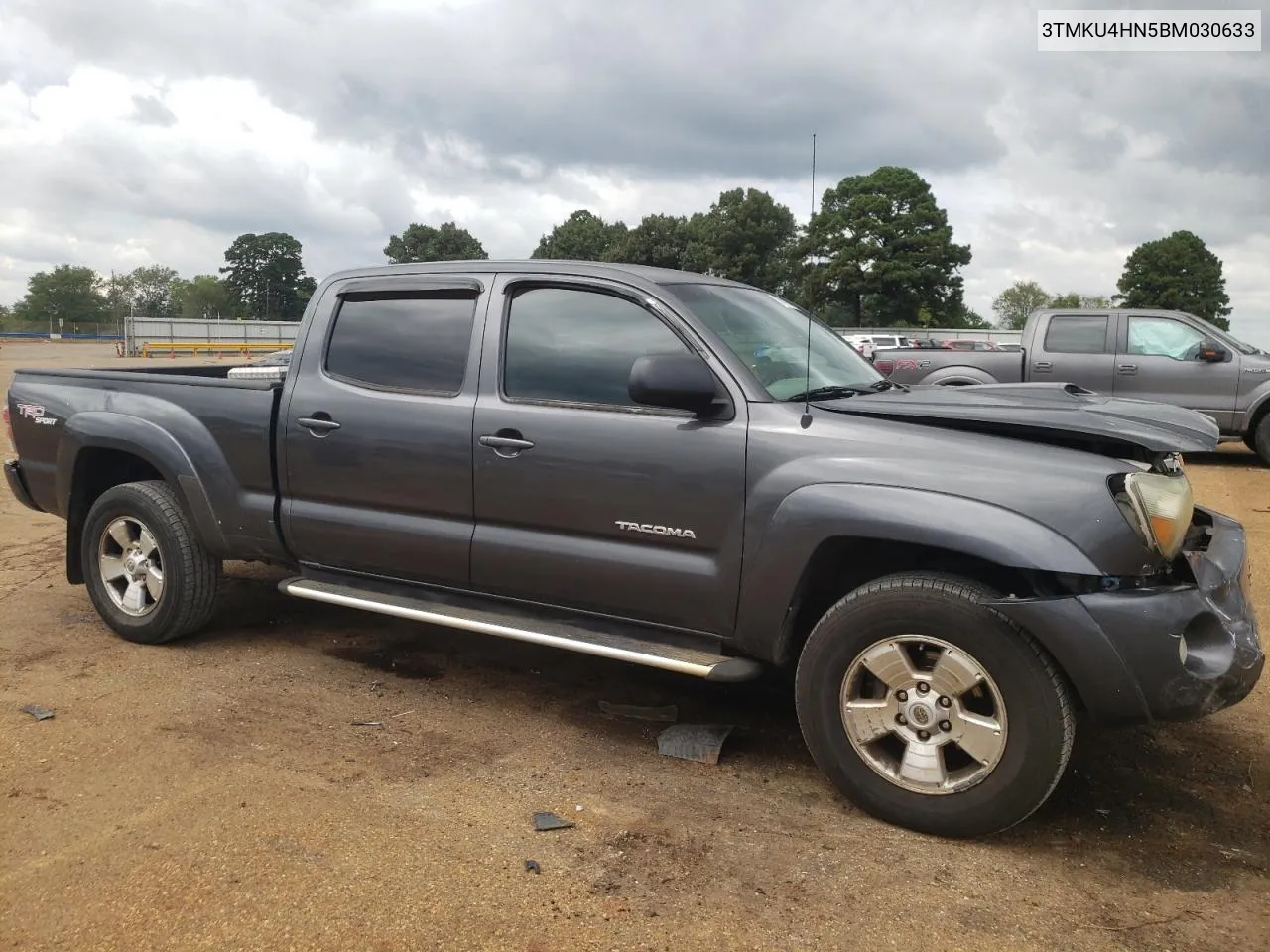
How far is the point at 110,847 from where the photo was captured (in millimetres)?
2889

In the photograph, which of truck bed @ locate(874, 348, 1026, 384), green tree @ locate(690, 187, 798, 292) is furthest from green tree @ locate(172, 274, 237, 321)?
truck bed @ locate(874, 348, 1026, 384)

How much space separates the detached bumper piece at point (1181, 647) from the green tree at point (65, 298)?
118 metres

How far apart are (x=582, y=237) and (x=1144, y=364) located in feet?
179

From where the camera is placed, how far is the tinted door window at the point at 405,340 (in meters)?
4.01

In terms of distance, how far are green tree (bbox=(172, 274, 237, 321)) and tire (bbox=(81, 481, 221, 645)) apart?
93.8 metres

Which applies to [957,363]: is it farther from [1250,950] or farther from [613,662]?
[1250,950]

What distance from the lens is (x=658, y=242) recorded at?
48969mm

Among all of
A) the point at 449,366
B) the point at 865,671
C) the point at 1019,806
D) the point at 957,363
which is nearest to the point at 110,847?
the point at 449,366

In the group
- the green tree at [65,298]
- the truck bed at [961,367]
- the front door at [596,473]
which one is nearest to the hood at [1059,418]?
the front door at [596,473]

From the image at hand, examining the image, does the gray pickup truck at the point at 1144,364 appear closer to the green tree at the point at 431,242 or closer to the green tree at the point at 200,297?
the green tree at the point at 431,242

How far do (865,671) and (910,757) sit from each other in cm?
29

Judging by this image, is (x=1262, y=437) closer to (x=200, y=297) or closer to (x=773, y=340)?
(x=773, y=340)

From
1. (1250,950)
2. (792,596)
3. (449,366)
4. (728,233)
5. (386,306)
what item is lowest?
(1250,950)

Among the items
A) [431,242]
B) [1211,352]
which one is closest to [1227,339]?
[1211,352]
